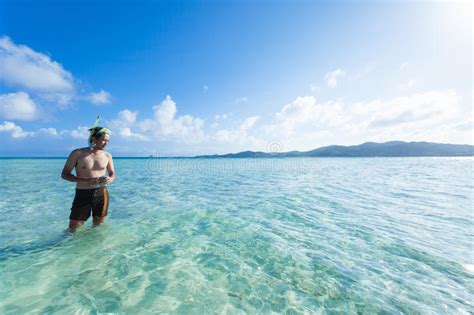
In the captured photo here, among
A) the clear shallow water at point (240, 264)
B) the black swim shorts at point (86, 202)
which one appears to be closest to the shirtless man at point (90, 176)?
the black swim shorts at point (86, 202)

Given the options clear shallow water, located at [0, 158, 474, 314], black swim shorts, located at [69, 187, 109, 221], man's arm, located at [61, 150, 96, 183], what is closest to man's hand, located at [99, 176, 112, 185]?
man's arm, located at [61, 150, 96, 183]

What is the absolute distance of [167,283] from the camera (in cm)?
423

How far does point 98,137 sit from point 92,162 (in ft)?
2.36

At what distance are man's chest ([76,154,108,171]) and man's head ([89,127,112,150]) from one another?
0.32 meters

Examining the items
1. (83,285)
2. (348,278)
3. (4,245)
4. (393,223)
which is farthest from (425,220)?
(4,245)

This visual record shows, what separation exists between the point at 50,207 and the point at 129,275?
9195 mm

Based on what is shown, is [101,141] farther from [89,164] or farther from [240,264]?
[240,264]

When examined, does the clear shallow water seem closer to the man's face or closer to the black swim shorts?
the black swim shorts

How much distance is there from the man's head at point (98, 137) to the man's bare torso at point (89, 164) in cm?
20

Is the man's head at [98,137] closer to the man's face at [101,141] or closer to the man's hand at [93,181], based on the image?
the man's face at [101,141]

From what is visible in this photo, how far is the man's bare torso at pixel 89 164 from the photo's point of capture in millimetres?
5781

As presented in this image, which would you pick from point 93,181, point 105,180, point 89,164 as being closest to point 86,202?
point 93,181

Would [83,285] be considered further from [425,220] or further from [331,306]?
[425,220]

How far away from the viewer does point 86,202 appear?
20.0 feet
